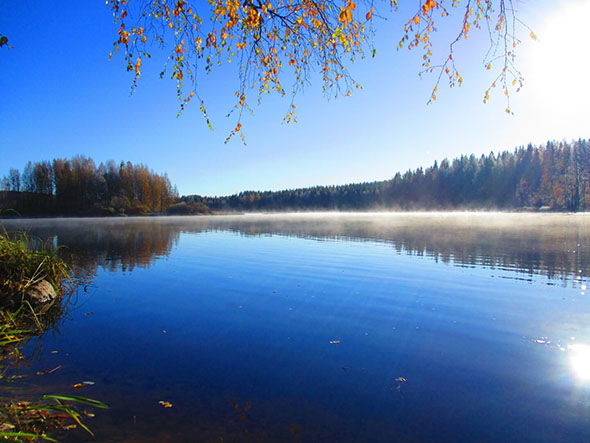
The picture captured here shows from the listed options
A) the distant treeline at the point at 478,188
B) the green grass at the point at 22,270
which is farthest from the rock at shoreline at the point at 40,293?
the distant treeline at the point at 478,188

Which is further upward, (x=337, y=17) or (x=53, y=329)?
(x=337, y=17)

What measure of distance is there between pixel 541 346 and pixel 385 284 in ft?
14.3

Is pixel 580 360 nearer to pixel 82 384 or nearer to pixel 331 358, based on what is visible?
pixel 331 358

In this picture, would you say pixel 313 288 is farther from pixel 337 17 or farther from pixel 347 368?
pixel 337 17

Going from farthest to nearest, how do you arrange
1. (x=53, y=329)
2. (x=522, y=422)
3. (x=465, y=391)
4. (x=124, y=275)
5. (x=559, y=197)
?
1. (x=559, y=197)
2. (x=124, y=275)
3. (x=53, y=329)
4. (x=465, y=391)
5. (x=522, y=422)

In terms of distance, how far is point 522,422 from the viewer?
11.1ft

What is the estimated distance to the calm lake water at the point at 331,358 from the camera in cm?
338

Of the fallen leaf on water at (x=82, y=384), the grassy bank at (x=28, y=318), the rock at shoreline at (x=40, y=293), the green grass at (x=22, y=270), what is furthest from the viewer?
the rock at shoreline at (x=40, y=293)

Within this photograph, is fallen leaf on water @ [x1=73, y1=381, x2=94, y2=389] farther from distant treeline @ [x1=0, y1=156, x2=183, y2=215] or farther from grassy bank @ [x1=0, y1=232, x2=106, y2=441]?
distant treeline @ [x1=0, y1=156, x2=183, y2=215]

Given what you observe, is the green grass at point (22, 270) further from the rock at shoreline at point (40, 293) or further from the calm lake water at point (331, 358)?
the calm lake water at point (331, 358)

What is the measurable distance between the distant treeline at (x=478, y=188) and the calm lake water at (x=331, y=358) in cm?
9863

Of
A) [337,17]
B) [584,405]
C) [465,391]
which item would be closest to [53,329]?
[465,391]

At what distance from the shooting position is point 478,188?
110 metres

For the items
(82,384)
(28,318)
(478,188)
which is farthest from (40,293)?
(478,188)
